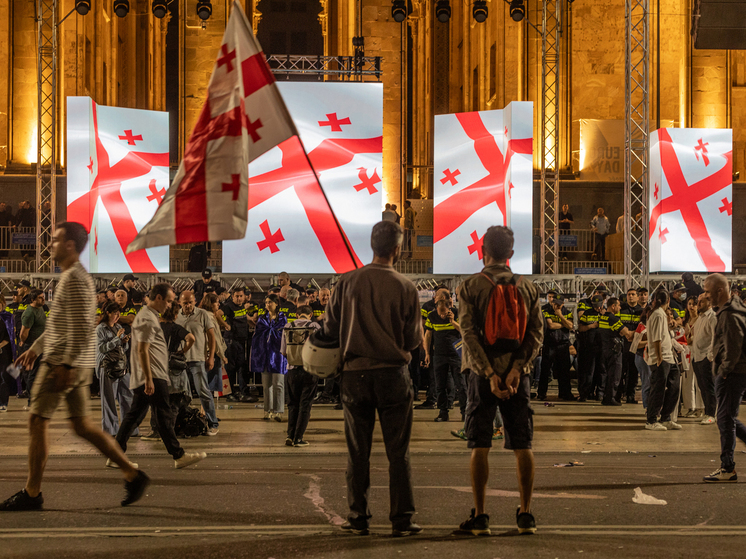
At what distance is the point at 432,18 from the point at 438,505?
111 feet

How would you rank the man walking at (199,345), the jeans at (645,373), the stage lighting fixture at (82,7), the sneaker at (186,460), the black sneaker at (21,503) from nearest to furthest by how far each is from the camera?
the black sneaker at (21,503) < the sneaker at (186,460) < the man walking at (199,345) < the jeans at (645,373) < the stage lighting fixture at (82,7)

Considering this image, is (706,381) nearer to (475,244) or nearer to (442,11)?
(475,244)

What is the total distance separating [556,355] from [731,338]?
25.5 ft

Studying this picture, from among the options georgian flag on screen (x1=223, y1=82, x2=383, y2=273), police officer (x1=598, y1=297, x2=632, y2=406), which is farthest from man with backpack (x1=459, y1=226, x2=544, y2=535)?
georgian flag on screen (x1=223, y1=82, x2=383, y2=273)

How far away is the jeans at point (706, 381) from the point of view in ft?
32.4

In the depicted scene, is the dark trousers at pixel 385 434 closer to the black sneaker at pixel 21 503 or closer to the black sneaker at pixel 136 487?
the black sneaker at pixel 136 487

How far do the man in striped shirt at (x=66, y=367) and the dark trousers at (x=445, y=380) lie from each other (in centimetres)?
633

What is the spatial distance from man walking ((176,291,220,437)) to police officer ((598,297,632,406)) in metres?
6.58

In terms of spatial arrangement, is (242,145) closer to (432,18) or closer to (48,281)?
(48,281)

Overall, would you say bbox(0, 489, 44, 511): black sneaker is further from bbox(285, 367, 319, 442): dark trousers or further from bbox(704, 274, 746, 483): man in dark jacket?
bbox(704, 274, 746, 483): man in dark jacket

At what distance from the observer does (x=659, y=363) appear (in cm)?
1122

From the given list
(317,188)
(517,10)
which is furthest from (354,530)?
(517,10)

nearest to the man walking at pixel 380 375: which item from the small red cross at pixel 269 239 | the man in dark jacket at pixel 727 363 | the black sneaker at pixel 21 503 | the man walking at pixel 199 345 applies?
the black sneaker at pixel 21 503

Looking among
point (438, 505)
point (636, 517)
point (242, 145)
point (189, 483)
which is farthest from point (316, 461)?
point (242, 145)
